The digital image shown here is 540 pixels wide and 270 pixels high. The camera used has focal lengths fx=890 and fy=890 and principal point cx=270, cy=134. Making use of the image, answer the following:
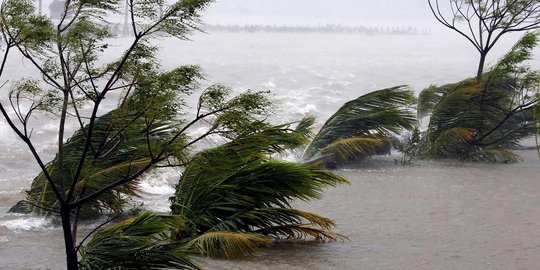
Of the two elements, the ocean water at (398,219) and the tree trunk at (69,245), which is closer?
the tree trunk at (69,245)

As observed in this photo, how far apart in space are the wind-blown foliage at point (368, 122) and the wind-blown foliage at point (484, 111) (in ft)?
1.95

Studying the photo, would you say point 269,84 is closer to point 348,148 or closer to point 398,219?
point 348,148

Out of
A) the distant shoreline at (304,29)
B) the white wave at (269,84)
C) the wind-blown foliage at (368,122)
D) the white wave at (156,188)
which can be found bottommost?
the white wave at (156,188)

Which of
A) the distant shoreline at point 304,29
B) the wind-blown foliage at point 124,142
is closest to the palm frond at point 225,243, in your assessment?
the wind-blown foliage at point 124,142

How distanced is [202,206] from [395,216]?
282cm

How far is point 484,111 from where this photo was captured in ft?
47.8

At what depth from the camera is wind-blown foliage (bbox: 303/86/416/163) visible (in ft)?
45.2

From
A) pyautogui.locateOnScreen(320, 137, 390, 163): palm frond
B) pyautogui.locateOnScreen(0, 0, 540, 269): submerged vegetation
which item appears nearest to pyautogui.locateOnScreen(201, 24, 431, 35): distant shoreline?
pyautogui.locateOnScreen(320, 137, 390, 163): palm frond

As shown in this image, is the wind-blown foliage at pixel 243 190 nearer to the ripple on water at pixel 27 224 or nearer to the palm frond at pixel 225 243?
the palm frond at pixel 225 243

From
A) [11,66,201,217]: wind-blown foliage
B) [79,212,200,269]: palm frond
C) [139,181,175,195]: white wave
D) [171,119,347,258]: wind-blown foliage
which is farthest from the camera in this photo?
[139,181,175,195]: white wave

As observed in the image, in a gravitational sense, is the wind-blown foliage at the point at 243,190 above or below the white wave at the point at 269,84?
below

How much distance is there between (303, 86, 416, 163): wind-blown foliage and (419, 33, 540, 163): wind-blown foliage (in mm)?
595

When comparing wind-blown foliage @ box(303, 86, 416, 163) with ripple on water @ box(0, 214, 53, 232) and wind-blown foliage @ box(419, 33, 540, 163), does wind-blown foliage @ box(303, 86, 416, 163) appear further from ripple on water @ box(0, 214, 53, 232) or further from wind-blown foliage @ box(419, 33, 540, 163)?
ripple on water @ box(0, 214, 53, 232)

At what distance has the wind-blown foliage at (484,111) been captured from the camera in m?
14.2
